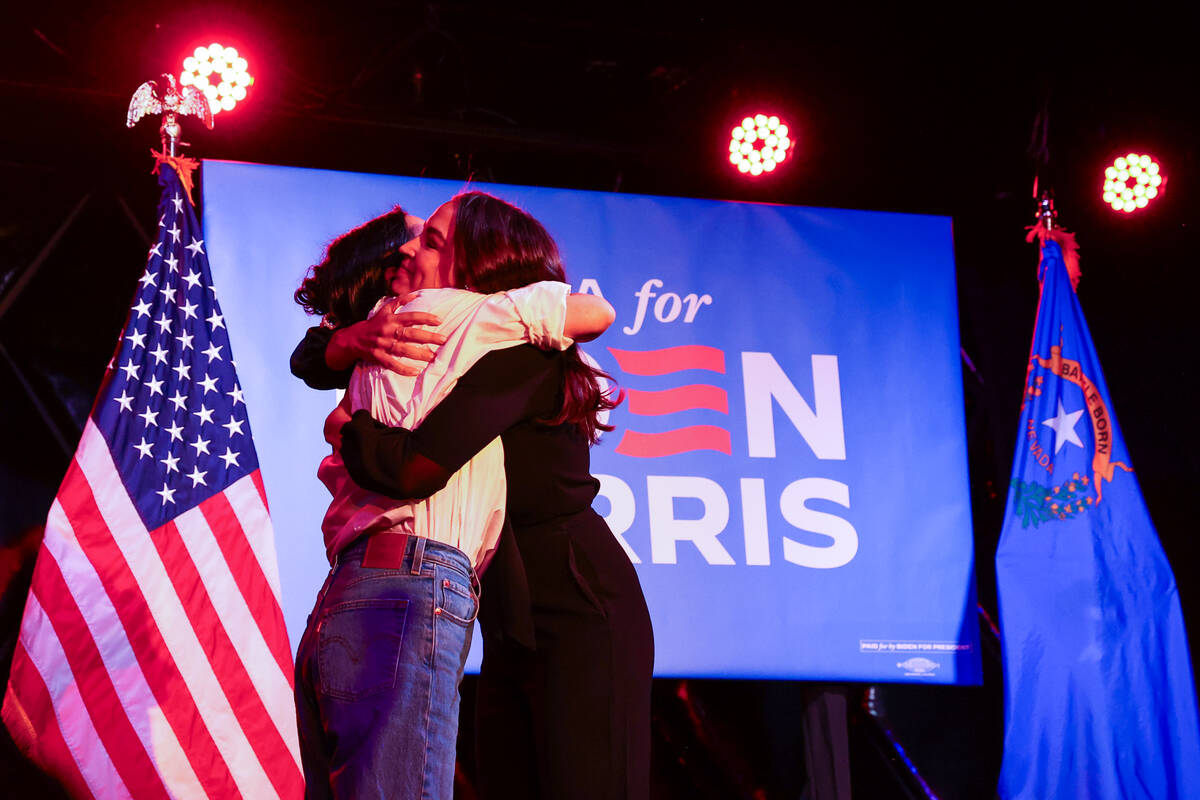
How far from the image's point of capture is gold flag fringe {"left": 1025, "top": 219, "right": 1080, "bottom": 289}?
4.36 m

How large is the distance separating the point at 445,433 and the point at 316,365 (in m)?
0.65

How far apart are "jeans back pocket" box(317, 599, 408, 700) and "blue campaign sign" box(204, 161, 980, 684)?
2143mm

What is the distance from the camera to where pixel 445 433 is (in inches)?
66.1

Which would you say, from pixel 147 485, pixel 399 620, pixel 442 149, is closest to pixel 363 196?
pixel 442 149

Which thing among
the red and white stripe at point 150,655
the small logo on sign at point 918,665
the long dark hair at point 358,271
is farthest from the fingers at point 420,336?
the small logo on sign at point 918,665

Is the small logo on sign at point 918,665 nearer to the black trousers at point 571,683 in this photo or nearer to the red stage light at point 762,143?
the red stage light at point 762,143

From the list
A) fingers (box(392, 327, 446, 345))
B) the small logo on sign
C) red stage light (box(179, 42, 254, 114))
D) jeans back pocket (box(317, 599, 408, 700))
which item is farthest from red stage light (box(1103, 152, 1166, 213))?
jeans back pocket (box(317, 599, 408, 700))

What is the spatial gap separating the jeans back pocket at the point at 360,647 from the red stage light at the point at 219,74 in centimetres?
278

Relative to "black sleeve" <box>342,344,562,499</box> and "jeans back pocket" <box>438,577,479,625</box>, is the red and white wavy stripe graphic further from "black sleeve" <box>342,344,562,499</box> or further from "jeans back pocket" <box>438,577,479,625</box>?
"jeans back pocket" <box>438,577,479,625</box>

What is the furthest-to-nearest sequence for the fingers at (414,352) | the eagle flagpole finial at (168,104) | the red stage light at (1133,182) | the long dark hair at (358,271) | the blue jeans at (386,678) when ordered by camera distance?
the red stage light at (1133,182), the eagle flagpole finial at (168,104), the long dark hair at (358,271), the fingers at (414,352), the blue jeans at (386,678)

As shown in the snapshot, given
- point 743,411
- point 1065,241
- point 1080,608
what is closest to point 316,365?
point 743,411

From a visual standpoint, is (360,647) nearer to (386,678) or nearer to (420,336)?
(386,678)

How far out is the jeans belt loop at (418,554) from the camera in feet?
5.37

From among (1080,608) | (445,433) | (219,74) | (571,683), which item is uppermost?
(219,74)
